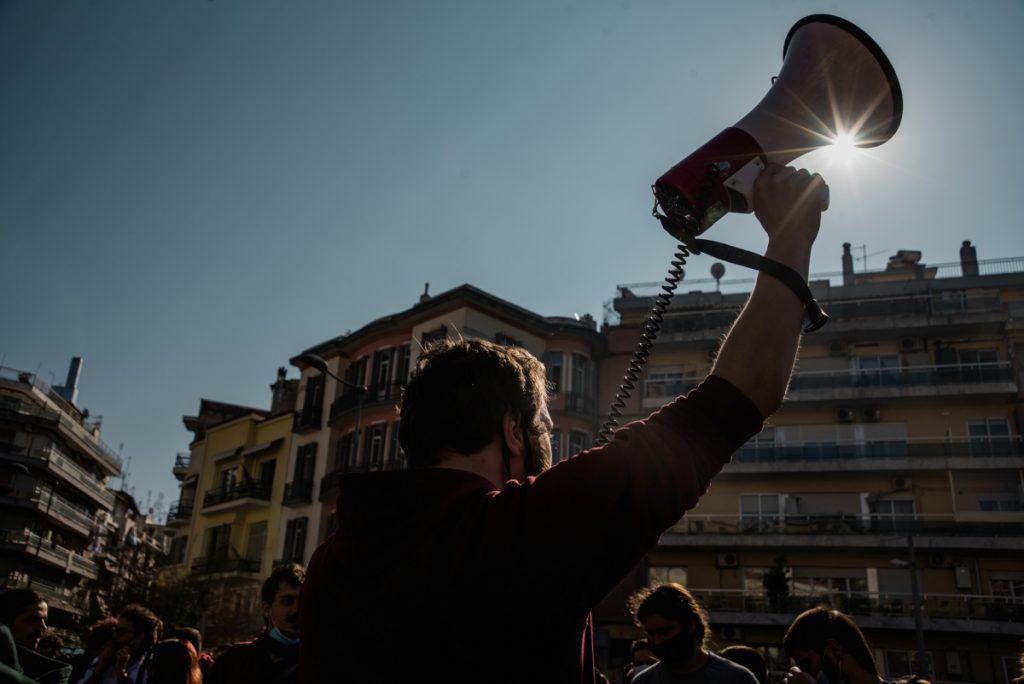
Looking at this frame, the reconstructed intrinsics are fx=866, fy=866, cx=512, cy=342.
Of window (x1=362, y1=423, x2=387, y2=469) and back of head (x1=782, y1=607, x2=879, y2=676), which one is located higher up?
window (x1=362, y1=423, x2=387, y2=469)

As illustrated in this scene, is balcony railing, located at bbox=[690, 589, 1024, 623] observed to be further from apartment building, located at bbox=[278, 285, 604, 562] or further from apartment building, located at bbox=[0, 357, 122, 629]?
Result: apartment building, located at bbox=[0, 357, 122, 629]

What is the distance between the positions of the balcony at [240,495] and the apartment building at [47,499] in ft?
35.5

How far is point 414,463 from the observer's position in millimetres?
1768

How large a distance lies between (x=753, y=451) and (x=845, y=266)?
12.9 m

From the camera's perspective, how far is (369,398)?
36.3 m

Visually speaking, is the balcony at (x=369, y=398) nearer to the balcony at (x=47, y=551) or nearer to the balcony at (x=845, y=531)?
the balcony at (x=845, y=531)

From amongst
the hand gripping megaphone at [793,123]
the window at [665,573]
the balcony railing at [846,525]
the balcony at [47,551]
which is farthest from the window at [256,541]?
the hand gripping megaphone at [793,123]

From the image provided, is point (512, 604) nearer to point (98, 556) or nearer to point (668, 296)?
point (668, 296)

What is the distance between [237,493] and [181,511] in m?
9.03

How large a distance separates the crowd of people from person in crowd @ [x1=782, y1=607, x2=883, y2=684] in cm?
306

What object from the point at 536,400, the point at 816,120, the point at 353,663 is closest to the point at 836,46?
the point at 816,120

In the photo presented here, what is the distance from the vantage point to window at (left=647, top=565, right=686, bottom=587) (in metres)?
33.5

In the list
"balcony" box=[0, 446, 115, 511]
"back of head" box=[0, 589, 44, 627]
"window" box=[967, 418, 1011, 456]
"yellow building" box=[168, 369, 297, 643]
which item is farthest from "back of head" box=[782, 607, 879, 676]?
"balcony" box=[0, 446, 115, 511]

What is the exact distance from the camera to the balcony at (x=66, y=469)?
54688 mm
